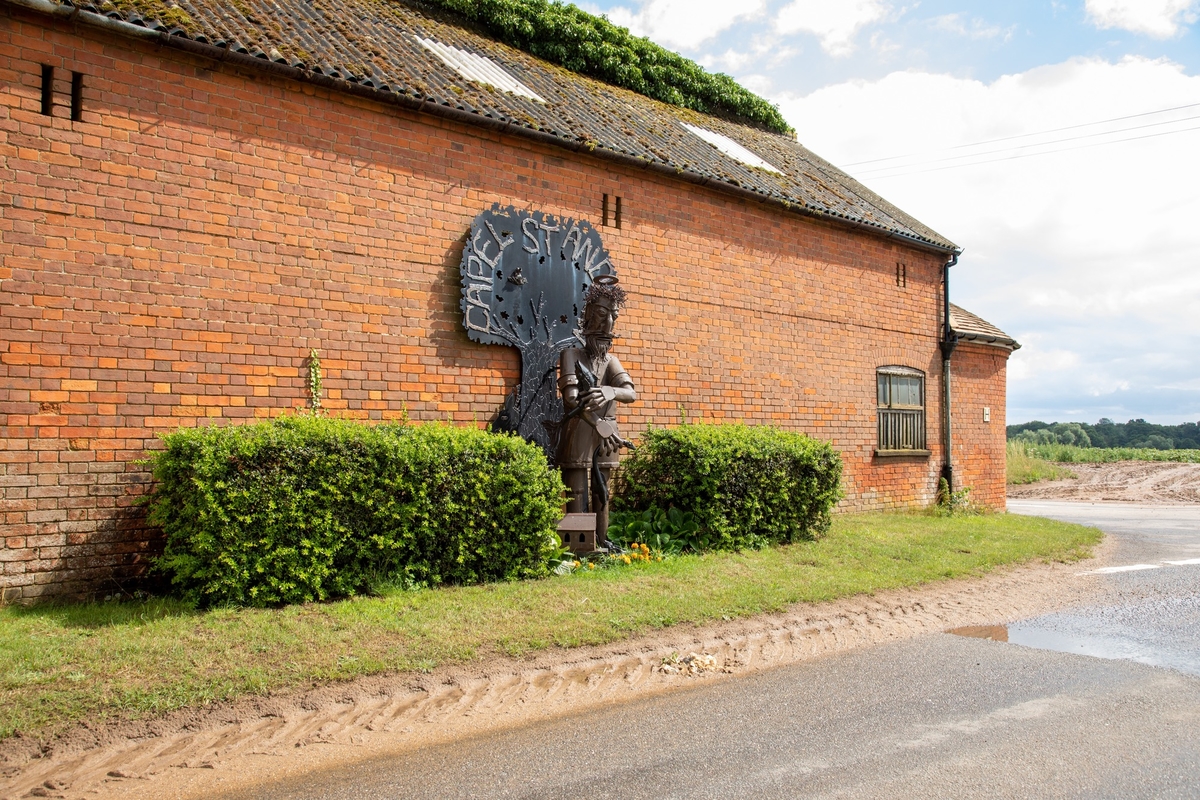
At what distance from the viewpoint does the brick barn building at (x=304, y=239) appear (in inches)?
254

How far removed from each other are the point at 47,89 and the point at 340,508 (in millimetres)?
4121

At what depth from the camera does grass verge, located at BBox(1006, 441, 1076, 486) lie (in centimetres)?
2809

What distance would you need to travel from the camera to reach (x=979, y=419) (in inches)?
609

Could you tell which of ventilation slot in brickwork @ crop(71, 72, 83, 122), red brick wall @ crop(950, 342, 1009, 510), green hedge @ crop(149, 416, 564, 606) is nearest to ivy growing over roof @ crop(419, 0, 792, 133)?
red brick wall @ crop(950, 342, 1009, 510)

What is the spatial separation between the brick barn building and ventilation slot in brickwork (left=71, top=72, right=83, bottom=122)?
0.02 m

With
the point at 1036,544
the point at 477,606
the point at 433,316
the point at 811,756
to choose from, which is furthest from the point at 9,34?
the point at 1036,544

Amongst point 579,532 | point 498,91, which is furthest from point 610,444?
point 498,91

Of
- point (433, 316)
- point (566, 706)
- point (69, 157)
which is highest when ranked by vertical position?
point (69, 157)

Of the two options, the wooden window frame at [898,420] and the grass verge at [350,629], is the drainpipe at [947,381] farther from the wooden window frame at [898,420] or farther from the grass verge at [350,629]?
the grass verge at [350,629]

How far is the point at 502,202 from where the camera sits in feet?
29.9

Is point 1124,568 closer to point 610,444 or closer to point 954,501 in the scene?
point 954,501

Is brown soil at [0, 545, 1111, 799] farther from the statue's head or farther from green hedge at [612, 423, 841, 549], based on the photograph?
the statue's head

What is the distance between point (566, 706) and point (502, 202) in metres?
5.98

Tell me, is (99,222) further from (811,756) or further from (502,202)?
(811,756)
